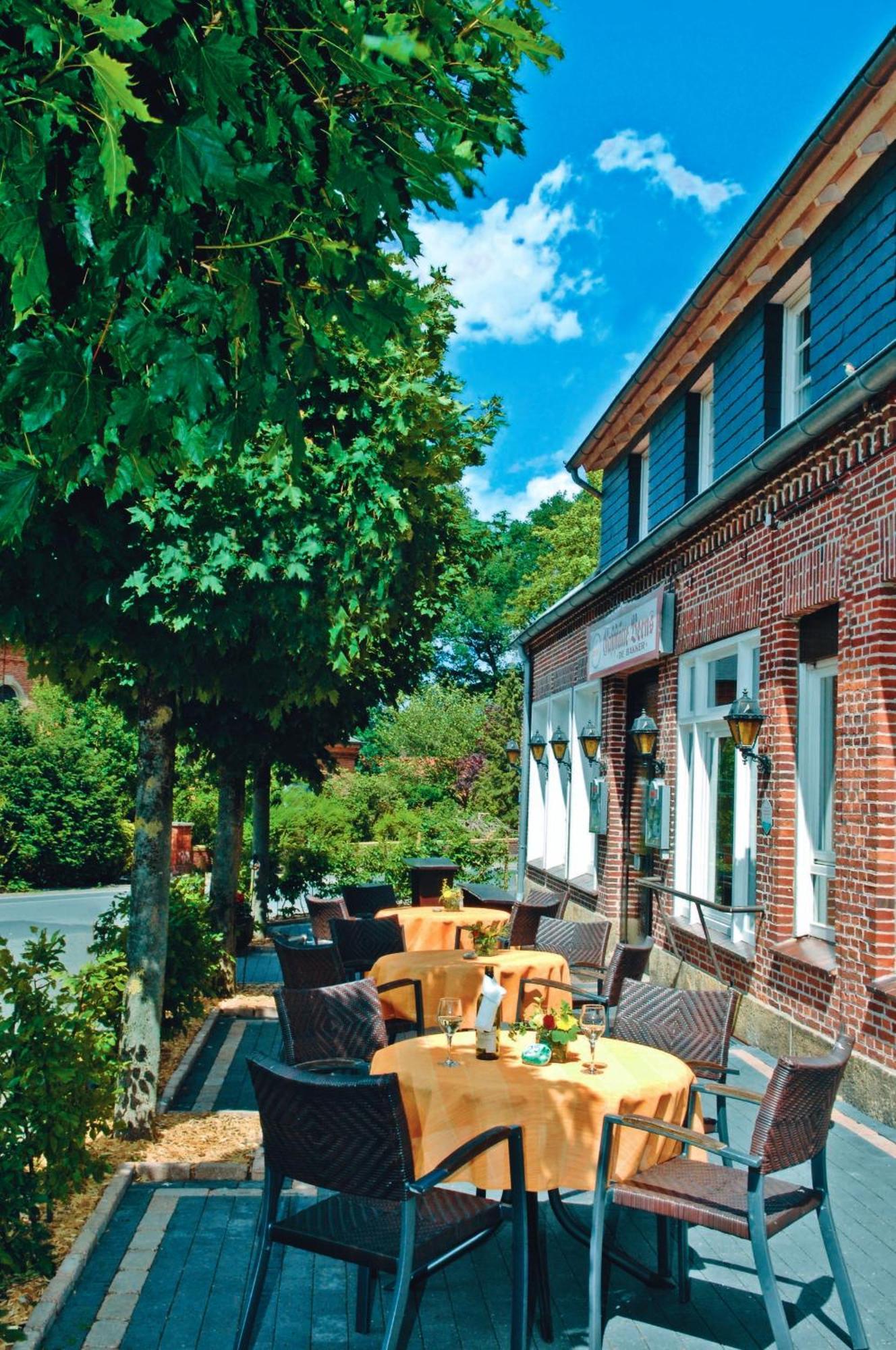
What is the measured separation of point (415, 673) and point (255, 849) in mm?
3671

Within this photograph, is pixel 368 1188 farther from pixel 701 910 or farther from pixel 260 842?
pixel 260 842

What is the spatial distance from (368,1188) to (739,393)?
937cm

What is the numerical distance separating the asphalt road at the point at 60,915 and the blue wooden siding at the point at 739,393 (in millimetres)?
9605

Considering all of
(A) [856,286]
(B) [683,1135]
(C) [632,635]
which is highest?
(A) [856,286]

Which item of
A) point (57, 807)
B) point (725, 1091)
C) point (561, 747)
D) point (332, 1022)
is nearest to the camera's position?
point (725, 1091)

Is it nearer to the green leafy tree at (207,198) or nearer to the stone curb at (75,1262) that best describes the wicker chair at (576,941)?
the stone curb at (75,1262)

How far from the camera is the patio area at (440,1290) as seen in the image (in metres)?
4.11

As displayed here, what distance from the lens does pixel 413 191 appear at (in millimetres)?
3117

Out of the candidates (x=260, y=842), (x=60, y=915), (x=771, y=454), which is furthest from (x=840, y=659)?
(x=60, y=915)

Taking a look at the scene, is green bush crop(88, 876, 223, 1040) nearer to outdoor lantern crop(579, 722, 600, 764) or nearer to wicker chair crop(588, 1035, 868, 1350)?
wicker chair crop(588, 1035, 868, 1350)

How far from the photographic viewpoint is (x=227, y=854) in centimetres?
1167

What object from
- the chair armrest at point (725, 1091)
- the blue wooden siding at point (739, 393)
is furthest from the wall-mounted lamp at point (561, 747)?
the chair armrest at point (725, 1091)

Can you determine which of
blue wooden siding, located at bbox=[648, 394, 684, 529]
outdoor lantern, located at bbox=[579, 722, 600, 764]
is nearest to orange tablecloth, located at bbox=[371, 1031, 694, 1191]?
blue wooden siding, located at bbox=[648, 394, 684, 529]

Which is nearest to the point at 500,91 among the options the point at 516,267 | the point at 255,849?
the point at 255,849
